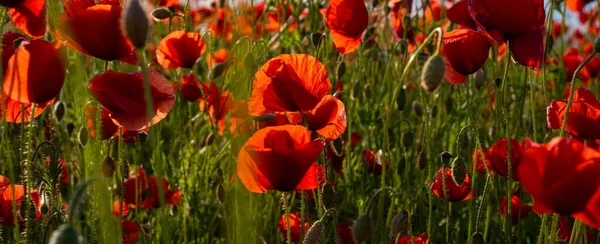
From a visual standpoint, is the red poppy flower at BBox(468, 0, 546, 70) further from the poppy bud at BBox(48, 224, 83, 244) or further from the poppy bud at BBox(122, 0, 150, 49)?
the poppy bud at BBox(48, 224, 83, 244)

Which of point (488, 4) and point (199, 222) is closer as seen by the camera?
point (488, 4)

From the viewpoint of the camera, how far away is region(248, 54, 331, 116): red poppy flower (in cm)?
158

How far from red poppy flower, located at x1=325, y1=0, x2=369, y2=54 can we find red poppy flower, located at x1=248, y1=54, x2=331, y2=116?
0.51 m

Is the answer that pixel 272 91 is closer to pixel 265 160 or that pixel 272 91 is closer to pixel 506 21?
pixel 265 160

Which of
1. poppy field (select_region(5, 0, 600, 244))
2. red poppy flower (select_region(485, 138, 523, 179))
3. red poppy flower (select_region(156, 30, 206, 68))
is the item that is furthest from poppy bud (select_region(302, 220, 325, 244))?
red poppy flower (select_region(156, 30, 206, 68))

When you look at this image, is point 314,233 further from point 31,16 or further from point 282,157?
point 31,16

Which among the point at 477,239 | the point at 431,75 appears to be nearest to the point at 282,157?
the point at 431,75

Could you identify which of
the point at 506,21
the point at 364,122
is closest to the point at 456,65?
the point at 506,21

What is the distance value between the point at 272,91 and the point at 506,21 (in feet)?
1.73

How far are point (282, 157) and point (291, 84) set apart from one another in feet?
0.82

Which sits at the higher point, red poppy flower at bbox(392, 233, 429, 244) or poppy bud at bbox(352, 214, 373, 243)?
poppy bud at bbox(352, 214, 373, 243)

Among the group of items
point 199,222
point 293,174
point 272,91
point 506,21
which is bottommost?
point 199,222

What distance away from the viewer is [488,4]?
1636 mm

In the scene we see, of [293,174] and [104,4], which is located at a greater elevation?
[104,4]
